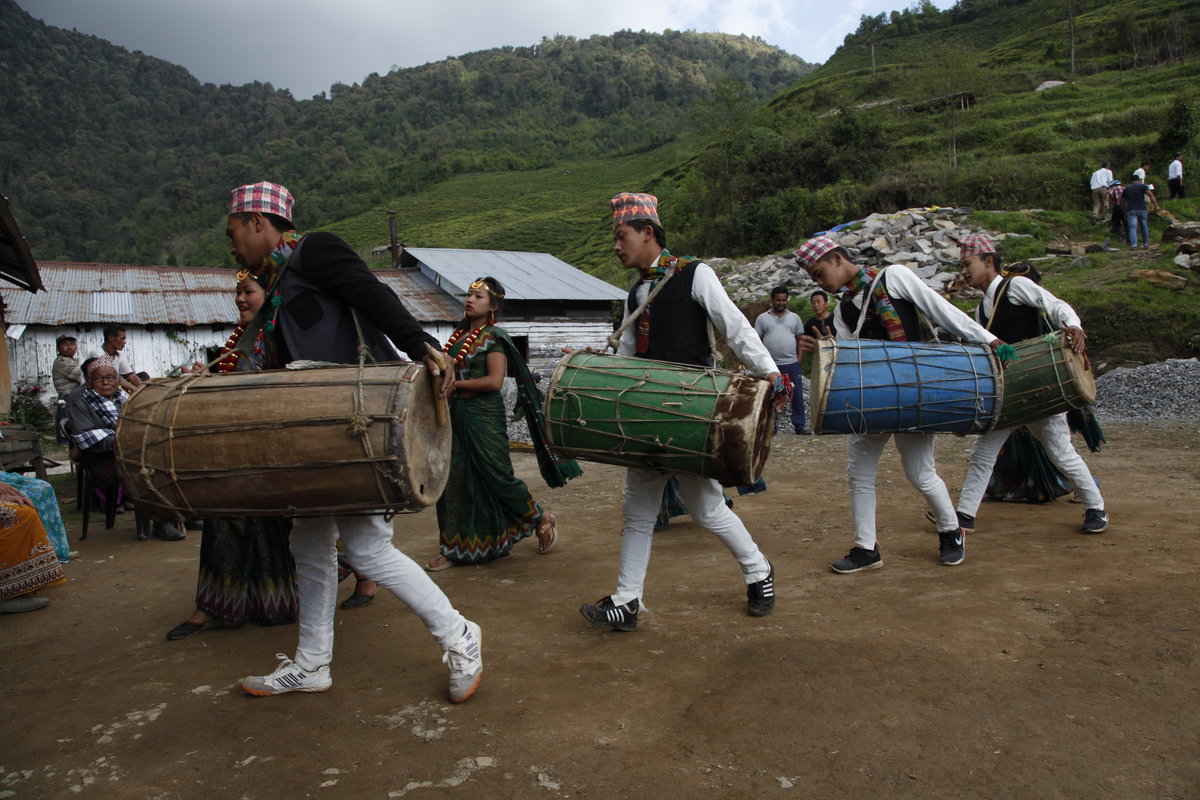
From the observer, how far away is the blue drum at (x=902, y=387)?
4.00 m

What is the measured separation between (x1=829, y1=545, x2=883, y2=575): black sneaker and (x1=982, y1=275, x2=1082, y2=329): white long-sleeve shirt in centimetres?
185

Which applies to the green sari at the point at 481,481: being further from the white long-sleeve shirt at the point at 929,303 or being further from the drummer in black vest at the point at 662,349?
the white long-sleeve shirt at the point at 929,303

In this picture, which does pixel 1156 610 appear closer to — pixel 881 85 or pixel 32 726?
pixel 32 726

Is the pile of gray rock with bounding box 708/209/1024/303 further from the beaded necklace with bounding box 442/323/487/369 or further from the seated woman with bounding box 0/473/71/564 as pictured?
the seated woman with bounding box 0/473/71/564

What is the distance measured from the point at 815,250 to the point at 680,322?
1.07 meters

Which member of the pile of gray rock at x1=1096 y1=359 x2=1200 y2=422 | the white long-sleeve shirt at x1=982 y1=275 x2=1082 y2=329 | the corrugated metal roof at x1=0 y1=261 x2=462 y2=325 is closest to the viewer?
the white long-sleeve shirt at x1=982 y1=275 x2=1082 y2=329

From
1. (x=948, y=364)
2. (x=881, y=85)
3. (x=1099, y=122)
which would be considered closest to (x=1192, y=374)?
(x=948, y=364)

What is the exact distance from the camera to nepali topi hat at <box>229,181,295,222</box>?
3197 mm

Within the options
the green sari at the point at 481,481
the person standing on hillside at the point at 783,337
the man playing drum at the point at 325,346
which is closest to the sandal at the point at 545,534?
the green sari at the point at 481,481

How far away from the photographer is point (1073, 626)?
346 centimetres

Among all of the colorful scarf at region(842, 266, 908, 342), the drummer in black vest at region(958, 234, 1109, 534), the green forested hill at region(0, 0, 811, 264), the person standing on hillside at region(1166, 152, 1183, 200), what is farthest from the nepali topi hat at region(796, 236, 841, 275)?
the green forested hill at region(0, 0, 811, 264)

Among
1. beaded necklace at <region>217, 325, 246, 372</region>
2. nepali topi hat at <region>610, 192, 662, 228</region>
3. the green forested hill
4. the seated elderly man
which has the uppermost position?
the green forested hill

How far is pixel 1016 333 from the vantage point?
523 cm

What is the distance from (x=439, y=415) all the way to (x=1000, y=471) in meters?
4.75
